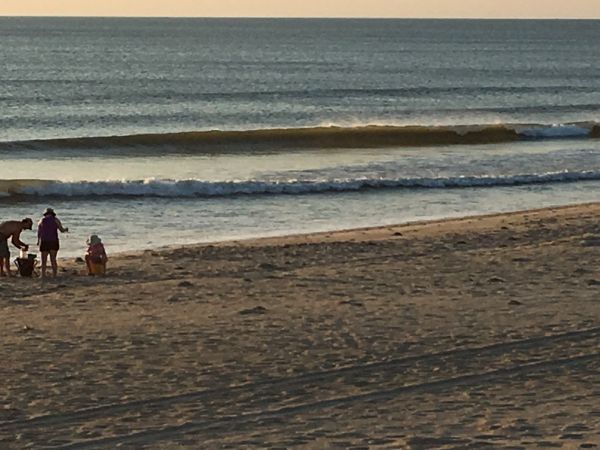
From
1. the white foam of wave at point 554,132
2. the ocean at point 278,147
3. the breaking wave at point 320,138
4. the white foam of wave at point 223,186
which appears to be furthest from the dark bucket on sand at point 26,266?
the white foam of wave at point 554,132

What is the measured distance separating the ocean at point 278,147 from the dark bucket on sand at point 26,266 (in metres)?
2.66

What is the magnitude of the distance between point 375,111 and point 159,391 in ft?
141

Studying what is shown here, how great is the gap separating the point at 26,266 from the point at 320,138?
24.1 m

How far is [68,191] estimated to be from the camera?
86.0ft

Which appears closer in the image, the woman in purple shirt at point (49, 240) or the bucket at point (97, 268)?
the bucket at point (97, 268)

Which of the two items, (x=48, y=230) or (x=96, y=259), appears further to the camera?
(x=48, y=230)

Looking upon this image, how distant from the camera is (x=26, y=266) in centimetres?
1577

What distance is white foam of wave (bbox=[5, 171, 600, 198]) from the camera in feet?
85.6

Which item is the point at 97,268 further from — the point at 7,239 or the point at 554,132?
the point at 554,132

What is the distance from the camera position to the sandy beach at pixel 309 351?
29.9 feet

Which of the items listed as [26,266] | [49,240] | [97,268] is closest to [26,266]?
[26,266]

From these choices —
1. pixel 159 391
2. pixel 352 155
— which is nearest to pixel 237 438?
pixel 159 391

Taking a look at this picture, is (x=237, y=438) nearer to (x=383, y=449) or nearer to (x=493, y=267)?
(x=383, y=449)

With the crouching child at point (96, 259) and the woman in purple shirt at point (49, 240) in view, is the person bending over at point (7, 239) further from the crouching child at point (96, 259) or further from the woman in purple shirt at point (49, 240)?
the crouching child at point (96, 259)
